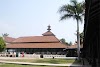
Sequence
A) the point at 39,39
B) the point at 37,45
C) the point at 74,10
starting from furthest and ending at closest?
the point at 39,39 → the point at 37,45 → the point at 74,10

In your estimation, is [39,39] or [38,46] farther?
[39,39]

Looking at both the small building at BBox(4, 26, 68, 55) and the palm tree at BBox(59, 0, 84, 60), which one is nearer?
the palm tree at BBox(59, 0, 84, 60)

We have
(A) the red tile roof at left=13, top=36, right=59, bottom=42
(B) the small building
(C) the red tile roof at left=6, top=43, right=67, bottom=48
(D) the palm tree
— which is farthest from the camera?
(A) the red tile roof at left=13, top=36, right=59, bottom=42

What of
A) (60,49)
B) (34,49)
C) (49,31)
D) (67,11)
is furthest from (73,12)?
(49,31)

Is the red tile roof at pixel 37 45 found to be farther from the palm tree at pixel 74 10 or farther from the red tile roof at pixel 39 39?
the palm tree at pixel 74 10

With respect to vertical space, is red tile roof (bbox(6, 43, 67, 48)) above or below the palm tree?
below

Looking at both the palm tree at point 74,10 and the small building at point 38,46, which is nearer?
the palm tree at point 74,10

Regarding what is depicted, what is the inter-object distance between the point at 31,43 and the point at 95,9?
71.3m

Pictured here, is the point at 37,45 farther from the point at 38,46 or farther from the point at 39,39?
the point at 39,39

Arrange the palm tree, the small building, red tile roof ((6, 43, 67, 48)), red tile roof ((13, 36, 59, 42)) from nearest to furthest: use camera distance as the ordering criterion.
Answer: the palm tree → the small building → red tile roof ((6, 43, 67, 48)) → red tile roof ((13, 36, 59, 42))

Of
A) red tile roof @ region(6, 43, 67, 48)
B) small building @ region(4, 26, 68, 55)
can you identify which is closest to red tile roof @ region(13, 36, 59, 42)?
small building @ region(4, 26, 68, 55)

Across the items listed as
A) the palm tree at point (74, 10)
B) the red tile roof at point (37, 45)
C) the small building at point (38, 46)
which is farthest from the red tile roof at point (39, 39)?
the palm tree at point (74, 10)

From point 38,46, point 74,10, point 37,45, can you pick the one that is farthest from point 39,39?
point 74,10

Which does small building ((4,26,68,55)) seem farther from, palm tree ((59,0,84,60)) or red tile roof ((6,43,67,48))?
palm tree ((59,0,84,60))
